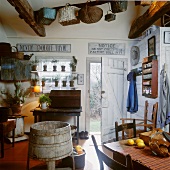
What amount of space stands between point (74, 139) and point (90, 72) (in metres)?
1.88

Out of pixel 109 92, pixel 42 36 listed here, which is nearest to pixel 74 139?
pixel 109 92

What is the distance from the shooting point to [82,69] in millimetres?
5566

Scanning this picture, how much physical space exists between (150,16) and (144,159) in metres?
2.90

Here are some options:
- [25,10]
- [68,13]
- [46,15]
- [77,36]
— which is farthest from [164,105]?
[77,36]

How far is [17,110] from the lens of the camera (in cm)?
491

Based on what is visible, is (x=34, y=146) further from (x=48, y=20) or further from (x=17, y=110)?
(x=17, y=110)

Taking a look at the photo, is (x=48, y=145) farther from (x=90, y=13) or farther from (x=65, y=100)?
(x=65, y=100)

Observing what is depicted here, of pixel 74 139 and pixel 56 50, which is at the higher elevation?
pixel 56 50

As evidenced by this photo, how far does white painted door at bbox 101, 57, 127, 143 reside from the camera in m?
4.84

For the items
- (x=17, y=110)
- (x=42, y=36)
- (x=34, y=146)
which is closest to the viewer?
(x=34, y=146)

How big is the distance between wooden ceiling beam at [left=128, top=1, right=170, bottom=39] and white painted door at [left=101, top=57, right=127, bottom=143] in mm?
882

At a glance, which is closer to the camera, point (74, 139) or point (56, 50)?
point (74, 139)

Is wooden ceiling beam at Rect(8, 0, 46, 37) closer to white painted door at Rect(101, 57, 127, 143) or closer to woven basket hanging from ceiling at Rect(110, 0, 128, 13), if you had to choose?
woven basket hanging from ceiling at Rect(110, 0, 128, 13)

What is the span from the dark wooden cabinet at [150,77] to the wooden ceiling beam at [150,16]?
0.73 metres
